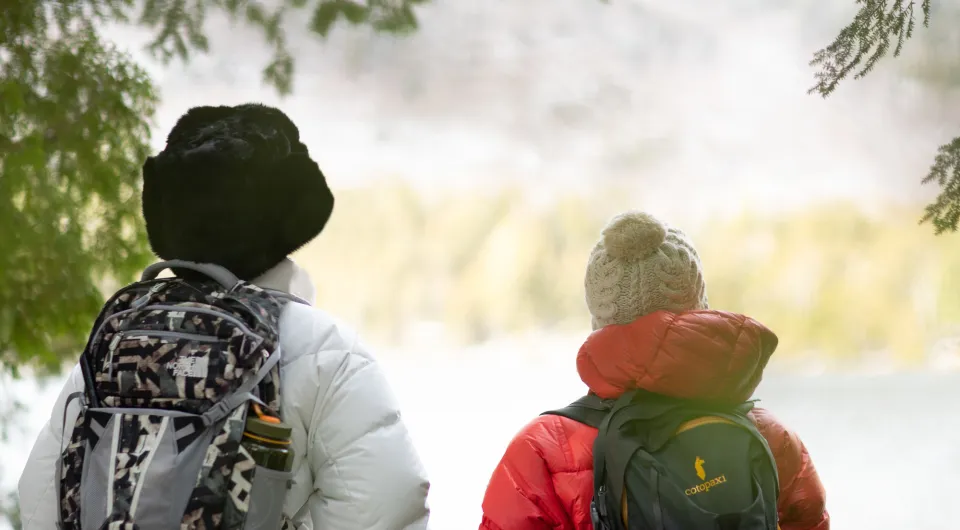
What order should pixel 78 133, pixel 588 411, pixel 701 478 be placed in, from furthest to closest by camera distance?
pixel 78 133 < pixel 588 411 < pixel 701 478

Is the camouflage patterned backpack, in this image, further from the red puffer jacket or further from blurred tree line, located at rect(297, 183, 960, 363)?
blurred tree line, located at rect(297, 183, 960, 363)

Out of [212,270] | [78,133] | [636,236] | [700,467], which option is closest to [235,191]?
[212,270]

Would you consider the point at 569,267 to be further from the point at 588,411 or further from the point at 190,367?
the point at 190,367

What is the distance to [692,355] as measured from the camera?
36.5 inches

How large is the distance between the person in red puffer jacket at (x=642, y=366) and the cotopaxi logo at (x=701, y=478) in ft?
0.26

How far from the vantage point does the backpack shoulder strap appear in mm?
992

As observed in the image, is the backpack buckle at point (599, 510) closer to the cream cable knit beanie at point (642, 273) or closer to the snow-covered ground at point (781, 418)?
the cream cable knit beanie at point (642, 273)

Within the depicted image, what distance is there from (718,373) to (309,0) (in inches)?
60.4

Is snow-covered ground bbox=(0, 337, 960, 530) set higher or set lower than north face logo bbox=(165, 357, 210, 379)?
lower

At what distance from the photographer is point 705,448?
0.91 metres

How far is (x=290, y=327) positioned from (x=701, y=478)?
48 centimetres

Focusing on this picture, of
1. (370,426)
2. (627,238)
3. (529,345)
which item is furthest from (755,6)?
(370,426)

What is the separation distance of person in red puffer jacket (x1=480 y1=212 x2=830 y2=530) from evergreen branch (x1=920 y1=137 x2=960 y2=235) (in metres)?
0.74

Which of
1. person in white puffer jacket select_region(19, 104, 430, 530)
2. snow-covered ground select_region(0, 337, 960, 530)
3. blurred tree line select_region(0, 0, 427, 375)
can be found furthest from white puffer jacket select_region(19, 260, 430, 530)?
blurred tree line select_region(0, 0, 427, 375)
